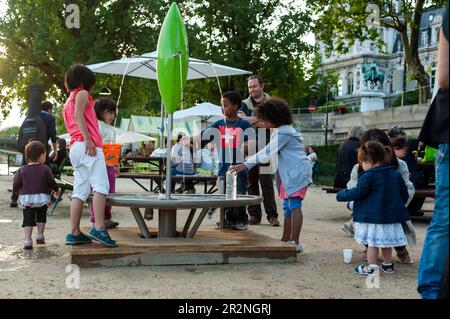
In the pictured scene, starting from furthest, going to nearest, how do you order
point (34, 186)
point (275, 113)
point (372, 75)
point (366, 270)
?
point (372, 75)
point (34, 186)
point (275, 113)
point (366, 270)

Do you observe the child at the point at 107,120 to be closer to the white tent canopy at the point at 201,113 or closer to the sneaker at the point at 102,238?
the sneaker at the point at 102,238

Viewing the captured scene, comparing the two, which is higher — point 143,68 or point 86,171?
point 143,68

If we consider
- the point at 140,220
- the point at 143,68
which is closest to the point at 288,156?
the point at 140,220

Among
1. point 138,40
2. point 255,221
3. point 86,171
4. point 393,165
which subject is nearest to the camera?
point 86,171

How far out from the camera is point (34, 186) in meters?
6.75

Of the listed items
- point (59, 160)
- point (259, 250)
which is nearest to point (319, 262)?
point (259, 250)

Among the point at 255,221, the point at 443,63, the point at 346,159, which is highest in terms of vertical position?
the point at 443,63

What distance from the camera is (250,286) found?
4754 mm

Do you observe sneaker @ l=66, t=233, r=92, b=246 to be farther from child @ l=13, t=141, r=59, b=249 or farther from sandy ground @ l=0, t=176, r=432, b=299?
child @ l=13, t=141, r=59, b=249

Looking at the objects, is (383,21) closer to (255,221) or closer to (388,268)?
(255,221)

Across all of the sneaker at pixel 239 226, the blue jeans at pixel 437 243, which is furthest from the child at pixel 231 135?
the blue jeans at pixel 437 243

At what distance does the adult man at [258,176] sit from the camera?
28.1ft

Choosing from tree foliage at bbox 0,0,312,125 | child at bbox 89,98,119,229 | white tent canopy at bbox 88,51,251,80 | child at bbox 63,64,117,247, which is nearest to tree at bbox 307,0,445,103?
tree foliage at bbox 0,0,312,125

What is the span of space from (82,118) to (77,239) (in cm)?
114
